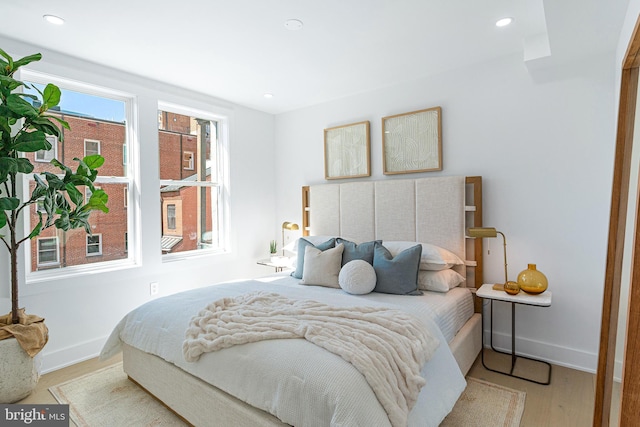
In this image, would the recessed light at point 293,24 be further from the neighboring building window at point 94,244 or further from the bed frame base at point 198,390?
the neighboring building window at point 94,244

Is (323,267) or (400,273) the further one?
(323,267)

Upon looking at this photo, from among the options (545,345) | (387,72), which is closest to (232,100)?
(387,72)

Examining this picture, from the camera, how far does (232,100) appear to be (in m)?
4.00

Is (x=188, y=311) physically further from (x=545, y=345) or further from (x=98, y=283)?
(x=545, y=345)

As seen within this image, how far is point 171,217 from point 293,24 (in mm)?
2336

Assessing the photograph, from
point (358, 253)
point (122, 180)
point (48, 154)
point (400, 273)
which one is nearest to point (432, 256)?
point (400, 273)

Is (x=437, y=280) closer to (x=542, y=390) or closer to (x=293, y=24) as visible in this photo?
(x=542, y=390)

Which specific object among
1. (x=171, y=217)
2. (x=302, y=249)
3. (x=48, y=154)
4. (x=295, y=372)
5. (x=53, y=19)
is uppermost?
(x=53, y=19)

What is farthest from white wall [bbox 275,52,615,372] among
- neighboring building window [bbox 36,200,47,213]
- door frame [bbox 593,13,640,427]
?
neighboring building window [bbox 36,200,47,213]

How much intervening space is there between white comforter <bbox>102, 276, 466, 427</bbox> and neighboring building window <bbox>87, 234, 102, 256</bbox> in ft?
3.37

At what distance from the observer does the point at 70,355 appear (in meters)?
2.81

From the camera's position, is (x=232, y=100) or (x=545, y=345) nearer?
(x=545, y=345)

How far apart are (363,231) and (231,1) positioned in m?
2.33

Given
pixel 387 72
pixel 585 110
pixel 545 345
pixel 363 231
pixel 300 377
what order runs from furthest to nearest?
pixel 363 231, pixel 387 72, pixel 545 345, pixel 585 110, pixel 300 377
